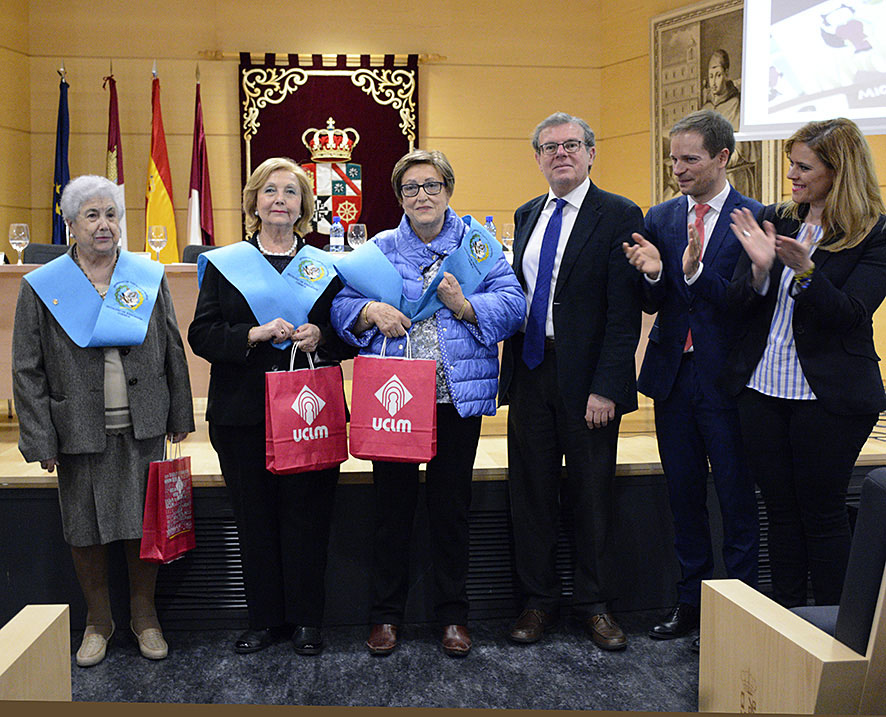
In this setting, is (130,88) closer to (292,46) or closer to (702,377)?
(292,46)

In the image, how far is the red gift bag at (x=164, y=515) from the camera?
2.41 metres

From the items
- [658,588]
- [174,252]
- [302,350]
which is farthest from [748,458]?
[174,252]

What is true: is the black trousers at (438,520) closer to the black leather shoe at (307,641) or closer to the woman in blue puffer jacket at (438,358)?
the woman in blue puffer jacket at (438,358)

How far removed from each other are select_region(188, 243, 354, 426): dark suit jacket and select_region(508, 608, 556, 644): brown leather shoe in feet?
3.34

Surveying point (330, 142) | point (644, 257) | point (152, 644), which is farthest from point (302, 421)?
point (330, 142)

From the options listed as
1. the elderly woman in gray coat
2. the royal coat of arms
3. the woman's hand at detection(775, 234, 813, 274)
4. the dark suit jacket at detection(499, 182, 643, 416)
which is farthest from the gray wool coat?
the royal coat of arms

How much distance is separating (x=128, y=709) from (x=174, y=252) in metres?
5.77

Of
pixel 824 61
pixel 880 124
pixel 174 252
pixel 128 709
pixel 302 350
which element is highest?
pixel 824 61

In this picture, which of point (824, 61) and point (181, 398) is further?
point (824, 61)

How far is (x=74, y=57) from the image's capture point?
6066 mm

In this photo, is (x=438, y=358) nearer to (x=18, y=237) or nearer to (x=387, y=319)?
(x=387, y=319)

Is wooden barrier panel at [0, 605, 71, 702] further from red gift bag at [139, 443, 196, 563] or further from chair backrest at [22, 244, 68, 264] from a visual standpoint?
chair backrest at [22, 244, 68, 264]

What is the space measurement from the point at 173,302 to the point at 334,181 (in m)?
2.57

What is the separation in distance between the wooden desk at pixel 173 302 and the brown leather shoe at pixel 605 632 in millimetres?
2078
